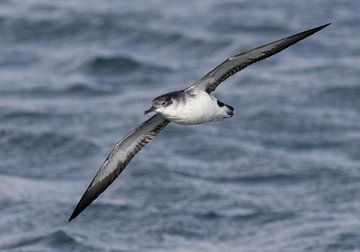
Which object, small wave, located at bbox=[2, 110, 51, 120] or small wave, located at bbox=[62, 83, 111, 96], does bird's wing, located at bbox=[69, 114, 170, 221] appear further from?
small wave, located at bbox=[62, 83, 111, 96]

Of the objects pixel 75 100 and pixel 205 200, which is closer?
pixel 205 200

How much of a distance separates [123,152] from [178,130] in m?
9.36

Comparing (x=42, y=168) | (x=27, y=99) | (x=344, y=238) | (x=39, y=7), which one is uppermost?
(x=39, y=7)

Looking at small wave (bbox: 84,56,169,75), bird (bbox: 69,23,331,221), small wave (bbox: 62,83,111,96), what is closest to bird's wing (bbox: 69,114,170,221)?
bird (bbox: 69,23,331,221)

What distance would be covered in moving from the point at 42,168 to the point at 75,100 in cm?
249

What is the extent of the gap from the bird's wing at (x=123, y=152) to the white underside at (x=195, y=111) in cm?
104

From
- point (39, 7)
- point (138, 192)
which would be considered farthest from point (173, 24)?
point (138, 192)

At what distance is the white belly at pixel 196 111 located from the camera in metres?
11.9

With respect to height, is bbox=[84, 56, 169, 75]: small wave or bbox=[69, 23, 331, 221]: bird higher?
bbox=[84, 56, 169, 75]: small wave

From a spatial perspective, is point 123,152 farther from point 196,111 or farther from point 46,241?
point 46,241

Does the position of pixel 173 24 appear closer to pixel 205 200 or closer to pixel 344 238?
pixel 205 200

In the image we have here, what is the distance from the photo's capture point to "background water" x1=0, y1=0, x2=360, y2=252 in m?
19.0

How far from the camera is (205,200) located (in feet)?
65.6

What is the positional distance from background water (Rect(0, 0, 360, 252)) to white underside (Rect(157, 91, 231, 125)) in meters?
6.41
